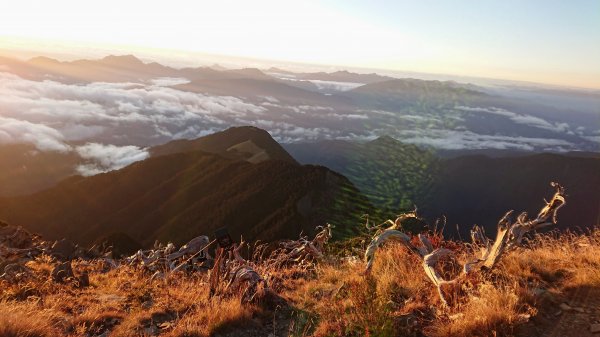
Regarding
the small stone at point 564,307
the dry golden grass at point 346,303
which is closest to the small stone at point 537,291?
the dry golden grass at point 346,303

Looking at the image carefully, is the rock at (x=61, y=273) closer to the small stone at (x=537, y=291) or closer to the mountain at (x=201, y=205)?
the small stone at (x=537, y=291)

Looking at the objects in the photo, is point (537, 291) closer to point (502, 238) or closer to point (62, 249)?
point (502, 238)

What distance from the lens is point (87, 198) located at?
630 ft

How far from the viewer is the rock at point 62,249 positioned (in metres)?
13.3

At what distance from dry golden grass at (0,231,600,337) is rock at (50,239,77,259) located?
5.29m

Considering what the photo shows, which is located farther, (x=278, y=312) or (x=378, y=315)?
(x=278, y=312)

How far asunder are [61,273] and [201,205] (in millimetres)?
155052

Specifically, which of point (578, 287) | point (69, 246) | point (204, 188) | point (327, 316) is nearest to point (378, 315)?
point (327, 316)

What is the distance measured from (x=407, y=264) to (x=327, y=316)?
7.47ft

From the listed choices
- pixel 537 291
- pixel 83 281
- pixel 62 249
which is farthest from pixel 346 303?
pixel 62 249

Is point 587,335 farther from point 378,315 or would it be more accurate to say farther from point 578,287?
point 378,315

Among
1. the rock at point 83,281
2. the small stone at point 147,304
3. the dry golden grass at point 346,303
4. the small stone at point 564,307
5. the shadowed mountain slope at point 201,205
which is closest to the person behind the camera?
the dry golden grass at point 346,303

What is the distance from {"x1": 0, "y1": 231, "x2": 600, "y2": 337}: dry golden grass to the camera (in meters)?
4.88

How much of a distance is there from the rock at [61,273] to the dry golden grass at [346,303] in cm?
46
